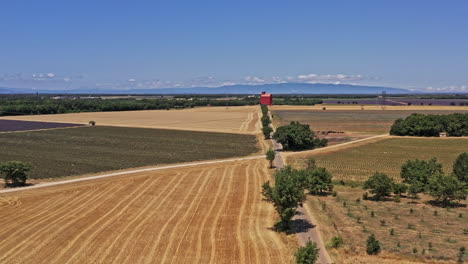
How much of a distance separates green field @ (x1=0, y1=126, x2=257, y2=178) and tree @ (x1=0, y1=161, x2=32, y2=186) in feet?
15.2

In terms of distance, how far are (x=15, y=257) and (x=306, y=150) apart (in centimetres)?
5873

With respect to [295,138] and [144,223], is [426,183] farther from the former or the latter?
[144,223]

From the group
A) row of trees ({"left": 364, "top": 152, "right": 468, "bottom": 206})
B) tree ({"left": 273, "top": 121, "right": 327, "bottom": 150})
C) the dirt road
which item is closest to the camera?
the dirt road

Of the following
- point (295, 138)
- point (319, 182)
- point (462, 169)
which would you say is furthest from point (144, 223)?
point (295, 138)

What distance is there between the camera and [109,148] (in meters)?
84.4

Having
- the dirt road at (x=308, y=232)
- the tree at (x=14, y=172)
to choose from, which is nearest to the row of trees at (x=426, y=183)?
the dirt road at (x=308, y=232)

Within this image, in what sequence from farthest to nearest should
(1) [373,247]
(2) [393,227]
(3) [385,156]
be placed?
(3) [385,156]
(2) [393,227]
(1) [373,247]

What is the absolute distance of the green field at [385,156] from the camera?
199ft

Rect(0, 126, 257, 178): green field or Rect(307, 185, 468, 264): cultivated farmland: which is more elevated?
Rect(0, 126, 257, 178): green field

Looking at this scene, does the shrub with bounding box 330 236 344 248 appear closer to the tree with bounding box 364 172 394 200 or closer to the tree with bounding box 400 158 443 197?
the tree with bounding box 364 172 394 200

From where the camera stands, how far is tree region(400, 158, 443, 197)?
154 ft

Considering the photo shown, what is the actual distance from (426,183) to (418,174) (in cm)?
145

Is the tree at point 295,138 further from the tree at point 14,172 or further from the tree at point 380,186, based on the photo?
the tree at point 14,172

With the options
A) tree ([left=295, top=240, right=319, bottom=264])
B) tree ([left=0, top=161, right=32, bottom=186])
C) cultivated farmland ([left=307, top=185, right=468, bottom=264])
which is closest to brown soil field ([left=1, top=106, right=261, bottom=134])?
tree ([left=0, top=161, right=32, bottom=186])
